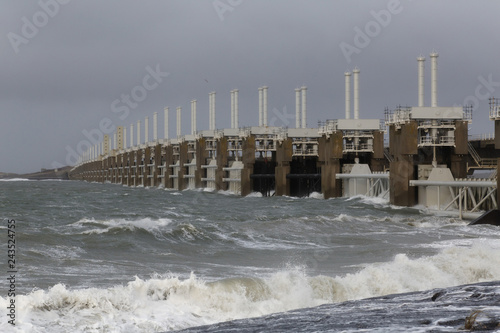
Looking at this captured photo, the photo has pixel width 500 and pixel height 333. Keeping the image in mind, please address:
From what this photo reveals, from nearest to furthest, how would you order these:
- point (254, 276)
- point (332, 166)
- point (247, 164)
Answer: point (254, 276) < point (332, 166) < point (247, 164)

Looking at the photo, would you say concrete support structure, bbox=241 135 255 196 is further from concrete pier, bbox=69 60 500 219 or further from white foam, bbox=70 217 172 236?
white foam, bbox=70 217 172 236

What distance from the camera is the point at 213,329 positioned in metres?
11.5

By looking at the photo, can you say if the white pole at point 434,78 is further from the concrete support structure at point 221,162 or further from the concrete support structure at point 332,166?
the concrete support structure at point 221,162

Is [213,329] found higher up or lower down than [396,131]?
lower down

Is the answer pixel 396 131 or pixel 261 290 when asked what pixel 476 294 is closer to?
pixel 261 290

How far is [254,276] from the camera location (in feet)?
63.2

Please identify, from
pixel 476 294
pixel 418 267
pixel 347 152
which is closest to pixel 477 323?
pixel 476 294

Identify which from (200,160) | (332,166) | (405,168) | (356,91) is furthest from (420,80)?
(200,160)

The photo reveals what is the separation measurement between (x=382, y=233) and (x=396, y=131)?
20478 millimetres

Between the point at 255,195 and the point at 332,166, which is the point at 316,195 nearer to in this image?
the point at 332,166

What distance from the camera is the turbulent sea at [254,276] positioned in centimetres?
1208

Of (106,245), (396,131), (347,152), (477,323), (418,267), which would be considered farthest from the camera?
(347,152)

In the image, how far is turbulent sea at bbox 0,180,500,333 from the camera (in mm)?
12078

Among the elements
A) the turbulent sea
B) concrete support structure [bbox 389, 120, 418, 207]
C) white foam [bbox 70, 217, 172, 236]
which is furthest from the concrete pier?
white foam [bbox 70, 217, 172, 236]
